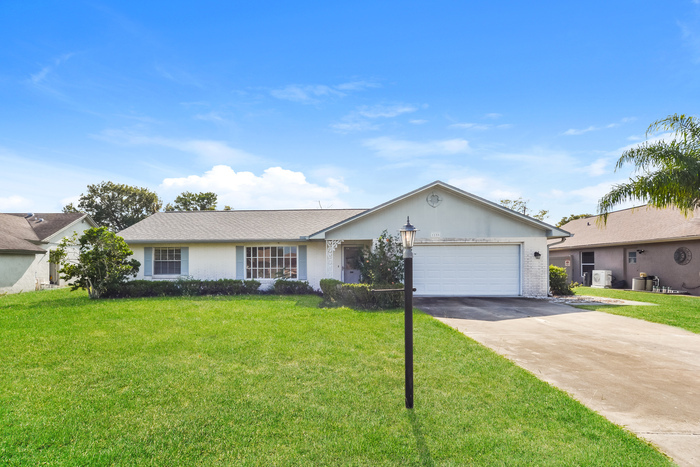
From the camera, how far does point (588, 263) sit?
69.4ft

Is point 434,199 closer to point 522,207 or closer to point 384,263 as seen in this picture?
point 384,263

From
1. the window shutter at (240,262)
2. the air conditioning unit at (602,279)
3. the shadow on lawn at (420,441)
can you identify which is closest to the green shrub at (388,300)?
the shadow on lawn at (420,441)

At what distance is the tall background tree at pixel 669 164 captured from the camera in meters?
10.6

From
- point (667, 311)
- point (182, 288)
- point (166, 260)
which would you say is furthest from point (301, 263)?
point (667, 311)

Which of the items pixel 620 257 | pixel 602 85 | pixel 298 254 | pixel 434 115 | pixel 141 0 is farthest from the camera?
pixel 620 257

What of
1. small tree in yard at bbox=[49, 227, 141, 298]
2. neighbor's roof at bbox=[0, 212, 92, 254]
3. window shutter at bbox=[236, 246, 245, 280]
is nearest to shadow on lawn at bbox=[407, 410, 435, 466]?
window shutter at bbox=[236, 246, 245, 280]

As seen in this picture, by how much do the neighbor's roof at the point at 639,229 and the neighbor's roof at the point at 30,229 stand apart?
2710cm

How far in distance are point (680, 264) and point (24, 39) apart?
25.6 metres

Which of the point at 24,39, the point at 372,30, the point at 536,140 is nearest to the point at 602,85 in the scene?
the point at 536,140

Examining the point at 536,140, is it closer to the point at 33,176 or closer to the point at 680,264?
the point at 680,264

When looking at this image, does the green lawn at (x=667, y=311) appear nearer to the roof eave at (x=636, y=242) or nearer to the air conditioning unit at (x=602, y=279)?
the roof eave at (x=636, y=242)

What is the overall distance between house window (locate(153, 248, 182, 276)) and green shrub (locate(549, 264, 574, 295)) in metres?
16.1

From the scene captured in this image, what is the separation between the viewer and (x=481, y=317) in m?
9.49

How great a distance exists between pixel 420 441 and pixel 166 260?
49.4 feet
